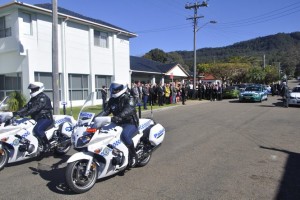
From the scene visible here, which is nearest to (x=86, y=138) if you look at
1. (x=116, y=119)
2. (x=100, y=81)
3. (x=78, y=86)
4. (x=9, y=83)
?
(x=116, y=119)

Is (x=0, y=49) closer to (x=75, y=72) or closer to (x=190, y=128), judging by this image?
(x=75, y=72)

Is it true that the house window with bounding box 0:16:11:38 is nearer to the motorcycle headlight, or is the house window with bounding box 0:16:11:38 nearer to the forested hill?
the motorcycle headlight

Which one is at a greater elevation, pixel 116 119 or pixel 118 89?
pixel 118 89

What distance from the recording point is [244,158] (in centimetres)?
750

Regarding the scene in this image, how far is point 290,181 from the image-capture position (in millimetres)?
5801

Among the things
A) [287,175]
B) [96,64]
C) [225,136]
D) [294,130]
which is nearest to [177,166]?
[287,175]

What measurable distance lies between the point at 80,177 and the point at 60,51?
56.6ft

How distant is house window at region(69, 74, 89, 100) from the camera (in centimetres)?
2234

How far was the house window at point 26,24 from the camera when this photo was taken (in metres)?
19.2

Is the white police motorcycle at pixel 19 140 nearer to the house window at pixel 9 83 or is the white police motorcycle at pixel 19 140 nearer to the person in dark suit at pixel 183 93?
the house window at pixel 9 83

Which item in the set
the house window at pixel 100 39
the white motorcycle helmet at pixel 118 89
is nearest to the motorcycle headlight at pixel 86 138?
the white motorcycle helmet at pixel 118 89

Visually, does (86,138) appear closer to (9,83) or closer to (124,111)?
(124,111)

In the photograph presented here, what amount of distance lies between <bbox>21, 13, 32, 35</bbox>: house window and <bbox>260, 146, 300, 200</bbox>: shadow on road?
1654 centimetres

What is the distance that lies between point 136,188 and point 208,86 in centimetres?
2643
